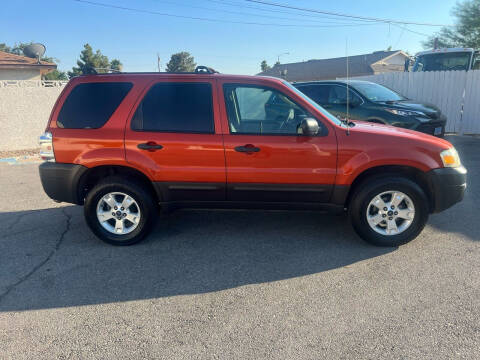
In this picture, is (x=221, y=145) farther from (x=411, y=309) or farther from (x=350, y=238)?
(x=411, y=309)

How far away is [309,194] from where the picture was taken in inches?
160

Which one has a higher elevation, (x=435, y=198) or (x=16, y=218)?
(x=435, y=198)

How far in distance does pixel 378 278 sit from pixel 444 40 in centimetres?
2931

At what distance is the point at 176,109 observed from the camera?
4062mm

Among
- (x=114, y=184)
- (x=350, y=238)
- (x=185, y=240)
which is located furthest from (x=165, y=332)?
(x=350, y=238)

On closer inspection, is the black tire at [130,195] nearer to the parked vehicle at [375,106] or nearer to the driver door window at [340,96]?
the parked vehicle at [375,106]

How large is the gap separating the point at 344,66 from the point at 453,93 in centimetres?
2674

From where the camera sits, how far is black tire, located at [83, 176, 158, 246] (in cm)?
411

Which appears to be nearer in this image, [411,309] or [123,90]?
[411,309]

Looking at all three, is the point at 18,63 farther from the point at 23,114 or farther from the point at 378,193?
the point at 378,193

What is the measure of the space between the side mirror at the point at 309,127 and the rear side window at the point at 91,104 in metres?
1.98

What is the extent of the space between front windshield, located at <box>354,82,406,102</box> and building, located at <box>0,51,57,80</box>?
50.5 ft

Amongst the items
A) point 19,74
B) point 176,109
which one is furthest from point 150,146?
point 19,74

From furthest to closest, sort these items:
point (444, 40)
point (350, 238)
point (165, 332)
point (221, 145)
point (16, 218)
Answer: point (444, 40), point (16, 218), point (350, 238), point (221, 145), point (165, 332)
